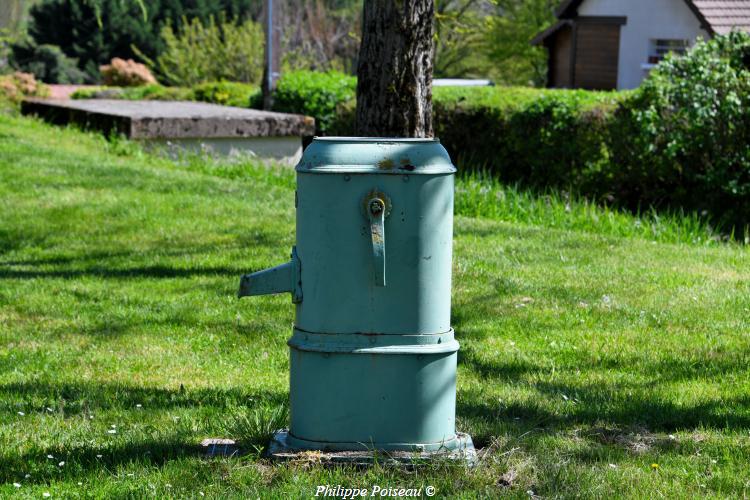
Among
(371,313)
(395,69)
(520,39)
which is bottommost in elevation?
(371,313)

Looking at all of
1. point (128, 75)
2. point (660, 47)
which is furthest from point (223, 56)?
point (660, 47)

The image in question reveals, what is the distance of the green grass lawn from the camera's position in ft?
11.5

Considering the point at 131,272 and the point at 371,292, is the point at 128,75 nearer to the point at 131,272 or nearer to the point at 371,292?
the point at 131,272

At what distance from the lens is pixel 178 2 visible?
1909 inches

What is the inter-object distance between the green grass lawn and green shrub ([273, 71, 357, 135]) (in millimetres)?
7848

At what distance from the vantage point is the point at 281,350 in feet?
17.4

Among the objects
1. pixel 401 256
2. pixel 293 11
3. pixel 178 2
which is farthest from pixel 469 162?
pixel 178 2

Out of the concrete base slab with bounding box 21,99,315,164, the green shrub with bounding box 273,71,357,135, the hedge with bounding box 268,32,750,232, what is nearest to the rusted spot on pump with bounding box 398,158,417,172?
the hedge with bounding box 268,32,750,232

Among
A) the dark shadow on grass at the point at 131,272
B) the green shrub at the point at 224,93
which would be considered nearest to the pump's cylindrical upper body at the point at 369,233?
the dark shadow on grass at the point at 131,272

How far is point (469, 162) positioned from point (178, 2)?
37227 mm

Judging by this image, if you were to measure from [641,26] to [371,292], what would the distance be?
84.3 ft

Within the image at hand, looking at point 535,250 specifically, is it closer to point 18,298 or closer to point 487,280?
point 487,280

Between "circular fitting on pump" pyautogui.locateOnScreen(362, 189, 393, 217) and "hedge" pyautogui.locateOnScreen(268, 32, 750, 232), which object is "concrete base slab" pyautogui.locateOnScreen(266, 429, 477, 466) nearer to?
"circular fitting on pump" pyautogui.locateOnScreen(362, 189, 393, 217)

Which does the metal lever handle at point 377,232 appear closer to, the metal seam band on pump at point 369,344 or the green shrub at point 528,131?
the metal seam band on pump at point 369,344
